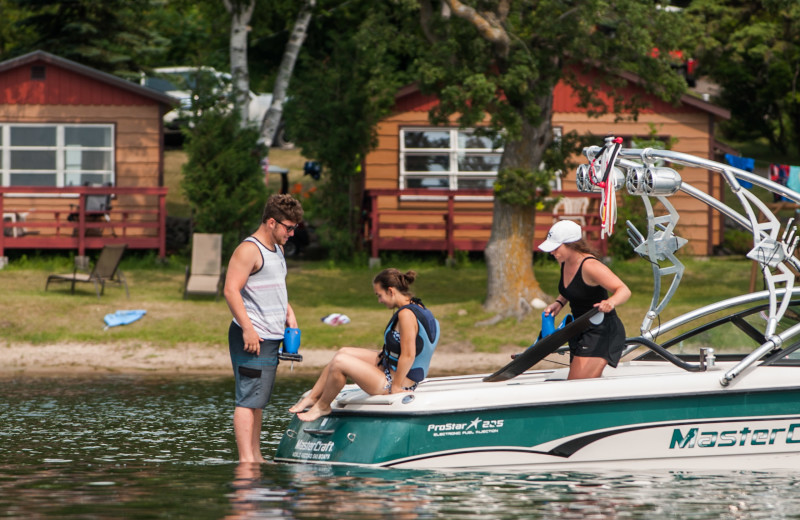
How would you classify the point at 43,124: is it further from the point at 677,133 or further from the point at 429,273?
the point at 677,133

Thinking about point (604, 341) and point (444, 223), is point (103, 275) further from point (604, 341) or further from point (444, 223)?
point (604, 341)

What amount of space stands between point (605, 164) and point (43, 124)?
2029 centimetres

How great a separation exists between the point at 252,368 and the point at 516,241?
11.7 meters

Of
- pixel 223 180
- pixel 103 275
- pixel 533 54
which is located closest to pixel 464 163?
pixel 223 180

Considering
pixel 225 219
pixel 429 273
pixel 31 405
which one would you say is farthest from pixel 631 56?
pixel 31 405

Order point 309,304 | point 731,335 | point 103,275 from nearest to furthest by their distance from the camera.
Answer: point 731,335
point 309,304
point 103,275

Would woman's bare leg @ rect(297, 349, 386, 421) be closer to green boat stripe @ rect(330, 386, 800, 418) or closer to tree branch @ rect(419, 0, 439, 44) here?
green boat stripe @ rect(330, 386, 800, 418)

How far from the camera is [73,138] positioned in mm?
27344

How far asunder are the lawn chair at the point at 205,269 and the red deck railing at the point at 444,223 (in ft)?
16.1

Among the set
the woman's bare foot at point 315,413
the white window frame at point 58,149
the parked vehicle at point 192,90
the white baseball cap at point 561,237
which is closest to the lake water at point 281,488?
the woman's bare foot at point 315,413

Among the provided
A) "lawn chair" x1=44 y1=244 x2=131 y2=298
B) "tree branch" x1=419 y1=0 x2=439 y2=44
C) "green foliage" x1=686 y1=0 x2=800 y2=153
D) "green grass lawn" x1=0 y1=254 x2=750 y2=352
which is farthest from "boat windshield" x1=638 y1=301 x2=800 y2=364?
"green foliage" x1=686 y1=0 x2=800 y2=153

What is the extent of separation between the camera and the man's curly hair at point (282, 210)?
9.01 metres

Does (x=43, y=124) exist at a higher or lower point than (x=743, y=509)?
higher

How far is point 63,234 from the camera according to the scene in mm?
26438
